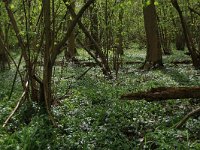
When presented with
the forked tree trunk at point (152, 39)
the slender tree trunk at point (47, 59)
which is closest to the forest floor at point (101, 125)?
the slender tree trunk at point (47, 59)

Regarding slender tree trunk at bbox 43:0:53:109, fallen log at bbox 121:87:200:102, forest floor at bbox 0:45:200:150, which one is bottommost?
forest floor at bbox 0:45:200:150

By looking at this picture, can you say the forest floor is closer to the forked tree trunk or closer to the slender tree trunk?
the slender tree trunk

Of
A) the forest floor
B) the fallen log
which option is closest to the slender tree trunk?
the forest floor

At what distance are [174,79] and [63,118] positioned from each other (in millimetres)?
7450

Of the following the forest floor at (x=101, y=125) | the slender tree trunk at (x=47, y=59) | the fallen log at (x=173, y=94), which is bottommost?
the forest floor at (x=101, y=125)

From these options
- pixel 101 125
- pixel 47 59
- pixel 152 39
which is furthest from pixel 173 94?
pixel 152 39

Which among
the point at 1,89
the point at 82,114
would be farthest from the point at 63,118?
the point at 1,89

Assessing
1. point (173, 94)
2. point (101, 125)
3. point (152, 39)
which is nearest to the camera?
point (101, 125)

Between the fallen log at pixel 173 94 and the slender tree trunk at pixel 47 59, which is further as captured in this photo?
the slender tree trunk at pixel 47 59

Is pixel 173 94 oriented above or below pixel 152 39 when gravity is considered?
below

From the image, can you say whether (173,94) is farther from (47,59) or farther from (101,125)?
(47,59)

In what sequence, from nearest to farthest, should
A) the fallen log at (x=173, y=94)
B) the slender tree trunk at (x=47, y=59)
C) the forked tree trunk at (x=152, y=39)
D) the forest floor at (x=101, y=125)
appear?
the forest floor at (x=101, y=125), the fallen log at (x=173, y=94), the slender tree trunk at (x=47, y=59), the forked tree trunk at (x=152, y=39)

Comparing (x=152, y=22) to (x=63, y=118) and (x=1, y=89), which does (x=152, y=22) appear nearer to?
(x=1, y=89)

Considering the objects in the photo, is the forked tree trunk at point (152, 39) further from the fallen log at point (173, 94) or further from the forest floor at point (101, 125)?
the fallen log at point (173, 94)
